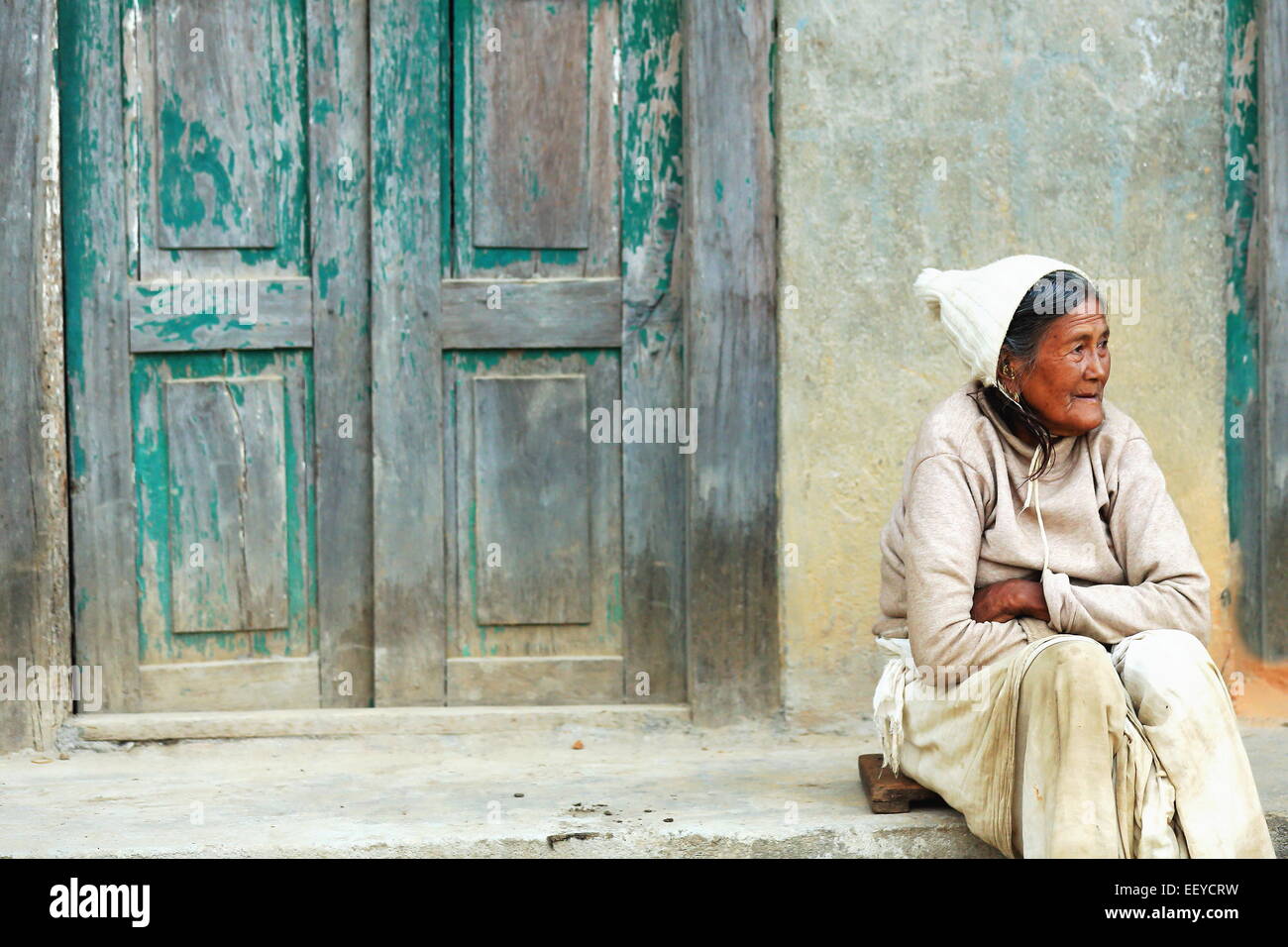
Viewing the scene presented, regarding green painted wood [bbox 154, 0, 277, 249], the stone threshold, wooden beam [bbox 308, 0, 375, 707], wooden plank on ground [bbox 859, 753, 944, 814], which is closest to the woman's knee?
wooden plank on ground [bbox 859, 753, 944, 814]

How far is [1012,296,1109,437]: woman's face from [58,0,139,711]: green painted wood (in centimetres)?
259

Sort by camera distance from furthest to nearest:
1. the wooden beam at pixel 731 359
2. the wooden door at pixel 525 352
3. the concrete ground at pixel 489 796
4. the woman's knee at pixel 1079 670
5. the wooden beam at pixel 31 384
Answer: the wooden door at pixel 525 352
the wooden beam at pixel 731 359
the wooden beam at pixel 31 384
the concrete ground at pixel 489 796
the woman's knee at pixel 1079 670

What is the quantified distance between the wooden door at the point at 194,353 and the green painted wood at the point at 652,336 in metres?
0.89

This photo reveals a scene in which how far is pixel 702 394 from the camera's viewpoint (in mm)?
3982

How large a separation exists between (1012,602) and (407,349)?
1997 mm

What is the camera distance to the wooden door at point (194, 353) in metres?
4.00

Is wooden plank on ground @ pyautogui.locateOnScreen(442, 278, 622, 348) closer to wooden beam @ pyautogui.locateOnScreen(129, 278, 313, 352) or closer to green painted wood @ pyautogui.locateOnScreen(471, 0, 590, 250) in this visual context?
green painted wood @ pyautogui.locateOnScreen(471, 0, 590, 250)

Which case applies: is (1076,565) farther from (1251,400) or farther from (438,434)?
(438,434)

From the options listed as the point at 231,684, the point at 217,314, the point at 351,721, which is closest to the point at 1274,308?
the point at 351,721

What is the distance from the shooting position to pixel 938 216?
4.00 metres

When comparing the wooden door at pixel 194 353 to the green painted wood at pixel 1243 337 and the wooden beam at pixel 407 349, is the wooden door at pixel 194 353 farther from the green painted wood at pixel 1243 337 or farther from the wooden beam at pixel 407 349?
the green painted wood at pixel 1243 337

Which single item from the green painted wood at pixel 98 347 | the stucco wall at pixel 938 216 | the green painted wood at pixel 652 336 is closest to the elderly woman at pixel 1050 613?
the stucco wall at pixel 938 216

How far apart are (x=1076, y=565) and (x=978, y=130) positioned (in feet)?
5.16

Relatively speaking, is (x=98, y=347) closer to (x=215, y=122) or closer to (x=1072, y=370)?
(x=215, y=122)
